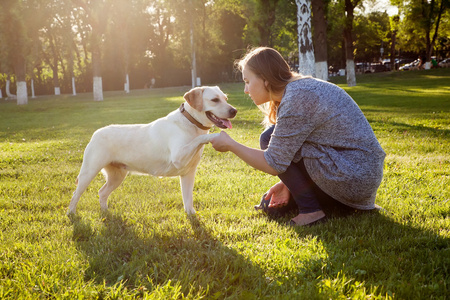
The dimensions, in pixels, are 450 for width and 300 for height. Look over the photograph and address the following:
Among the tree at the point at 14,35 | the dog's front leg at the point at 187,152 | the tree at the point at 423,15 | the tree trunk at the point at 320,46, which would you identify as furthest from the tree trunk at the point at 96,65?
the tree at the point at 423,15

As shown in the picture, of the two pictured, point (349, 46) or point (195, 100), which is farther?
point (349, 46)

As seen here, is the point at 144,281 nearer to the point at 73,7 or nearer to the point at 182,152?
the point at 182,152

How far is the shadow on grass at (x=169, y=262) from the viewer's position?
272 cm

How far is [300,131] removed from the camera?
352cm

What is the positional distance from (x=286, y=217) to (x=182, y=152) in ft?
4.59

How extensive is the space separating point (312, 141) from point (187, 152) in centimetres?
134

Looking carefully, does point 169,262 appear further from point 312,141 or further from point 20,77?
point 20,77

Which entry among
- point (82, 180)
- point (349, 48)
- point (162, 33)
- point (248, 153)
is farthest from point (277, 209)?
point (162, 33)

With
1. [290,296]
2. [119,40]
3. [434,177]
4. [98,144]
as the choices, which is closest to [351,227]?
[290,296]

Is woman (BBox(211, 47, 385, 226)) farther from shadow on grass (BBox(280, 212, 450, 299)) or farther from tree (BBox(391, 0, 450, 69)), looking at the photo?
tree (BBox(391, 0, 450, 69))

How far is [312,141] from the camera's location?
3.70 meters

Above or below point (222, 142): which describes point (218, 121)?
above

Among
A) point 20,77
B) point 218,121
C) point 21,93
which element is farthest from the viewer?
point 21,93

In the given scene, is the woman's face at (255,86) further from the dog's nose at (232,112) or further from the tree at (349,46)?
the tree at (349,46)
